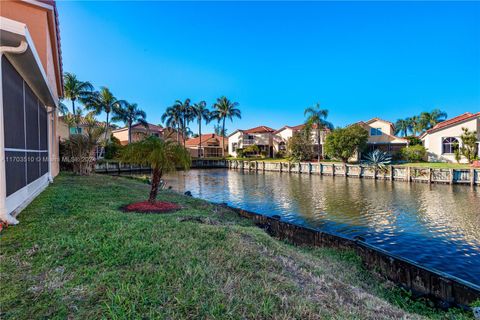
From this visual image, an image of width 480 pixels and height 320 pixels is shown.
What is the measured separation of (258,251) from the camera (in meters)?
4.66

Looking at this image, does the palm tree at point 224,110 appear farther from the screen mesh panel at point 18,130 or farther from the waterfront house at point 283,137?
the screen mesh panel at point 18,130

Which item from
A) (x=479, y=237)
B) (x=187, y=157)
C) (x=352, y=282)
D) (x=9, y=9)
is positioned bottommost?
(x=479, y=237)

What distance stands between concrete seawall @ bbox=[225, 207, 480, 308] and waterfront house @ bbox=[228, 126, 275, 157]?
46.7 m

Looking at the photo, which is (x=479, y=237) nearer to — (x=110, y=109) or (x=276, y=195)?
(x=276, y=195)

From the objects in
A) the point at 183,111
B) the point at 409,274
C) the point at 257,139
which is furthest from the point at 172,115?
the point at 409,274

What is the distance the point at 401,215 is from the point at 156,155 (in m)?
11.8

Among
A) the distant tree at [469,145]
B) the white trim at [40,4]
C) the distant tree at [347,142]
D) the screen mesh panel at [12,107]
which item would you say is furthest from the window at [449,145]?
the white trim at [40,4]

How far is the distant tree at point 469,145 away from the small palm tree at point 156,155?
1305 inches

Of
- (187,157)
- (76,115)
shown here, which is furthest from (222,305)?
(76,115)

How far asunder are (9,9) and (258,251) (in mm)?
14297

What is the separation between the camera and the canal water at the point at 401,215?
7.81 m

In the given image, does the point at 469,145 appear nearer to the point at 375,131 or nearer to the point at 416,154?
the point at 416,154

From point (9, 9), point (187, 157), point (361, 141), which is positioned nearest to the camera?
point (187, 157)

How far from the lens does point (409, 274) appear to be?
17.1 ft
